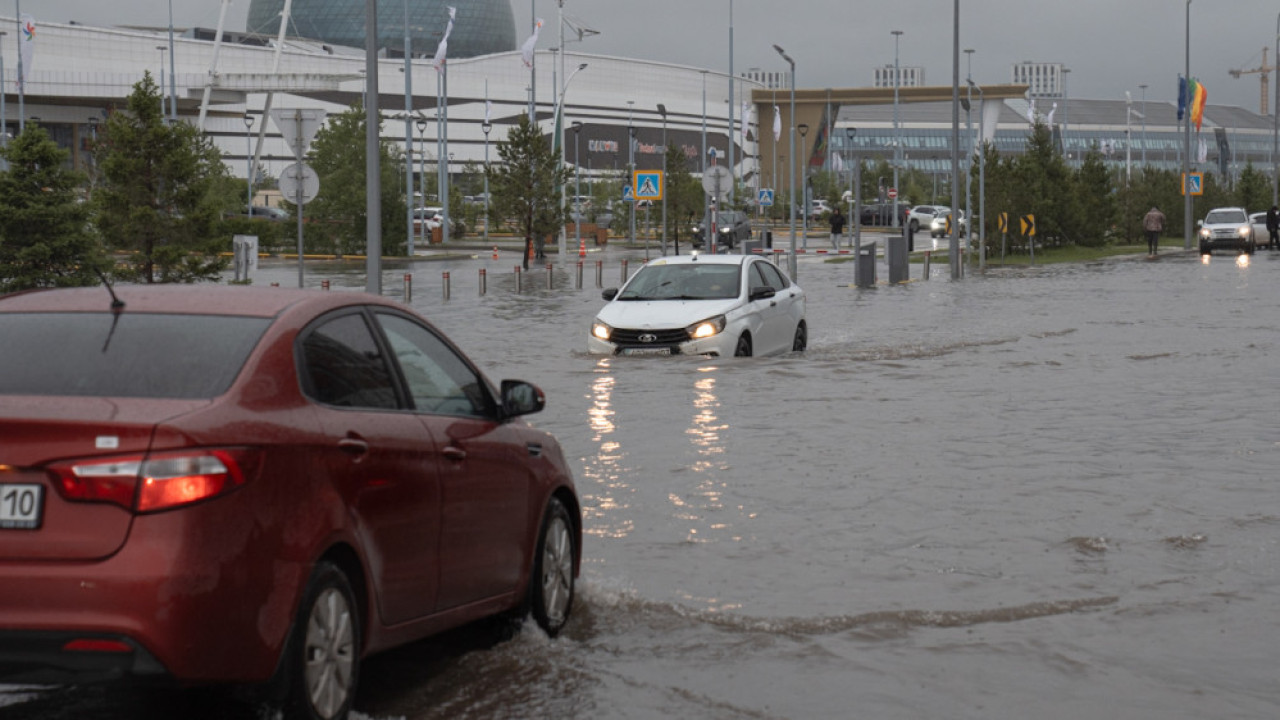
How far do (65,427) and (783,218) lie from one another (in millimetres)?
114799

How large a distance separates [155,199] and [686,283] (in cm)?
1377

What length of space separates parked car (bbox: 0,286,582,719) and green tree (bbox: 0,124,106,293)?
2191cm

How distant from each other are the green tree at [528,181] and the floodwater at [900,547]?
117 ft

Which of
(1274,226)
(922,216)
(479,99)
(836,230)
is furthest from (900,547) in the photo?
(479,99)

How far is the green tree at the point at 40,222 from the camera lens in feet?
88.2

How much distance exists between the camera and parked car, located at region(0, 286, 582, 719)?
4844 mm

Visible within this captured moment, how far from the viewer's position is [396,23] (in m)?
156

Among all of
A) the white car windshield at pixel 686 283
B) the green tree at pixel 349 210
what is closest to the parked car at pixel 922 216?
the green tree at pixel 349 210

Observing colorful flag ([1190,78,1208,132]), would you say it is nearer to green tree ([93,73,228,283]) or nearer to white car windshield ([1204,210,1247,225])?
white car windshield ([1204,210,1247,225])

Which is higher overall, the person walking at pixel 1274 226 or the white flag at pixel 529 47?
the white flag at pixel 529 47

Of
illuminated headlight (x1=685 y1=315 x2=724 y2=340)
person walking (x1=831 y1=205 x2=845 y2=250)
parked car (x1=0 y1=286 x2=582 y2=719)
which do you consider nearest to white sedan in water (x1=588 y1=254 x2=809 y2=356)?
illuminated headlight (x1=685 y1=315 x2=724 y2=340)

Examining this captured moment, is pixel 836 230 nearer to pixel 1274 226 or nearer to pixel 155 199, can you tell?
pixel 1274 226

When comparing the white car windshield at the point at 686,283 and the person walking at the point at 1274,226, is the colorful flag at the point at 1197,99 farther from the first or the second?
the white car windshield at the point at 686,283

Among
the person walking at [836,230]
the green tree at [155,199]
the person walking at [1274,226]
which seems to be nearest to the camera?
the green tree at [155,199]
